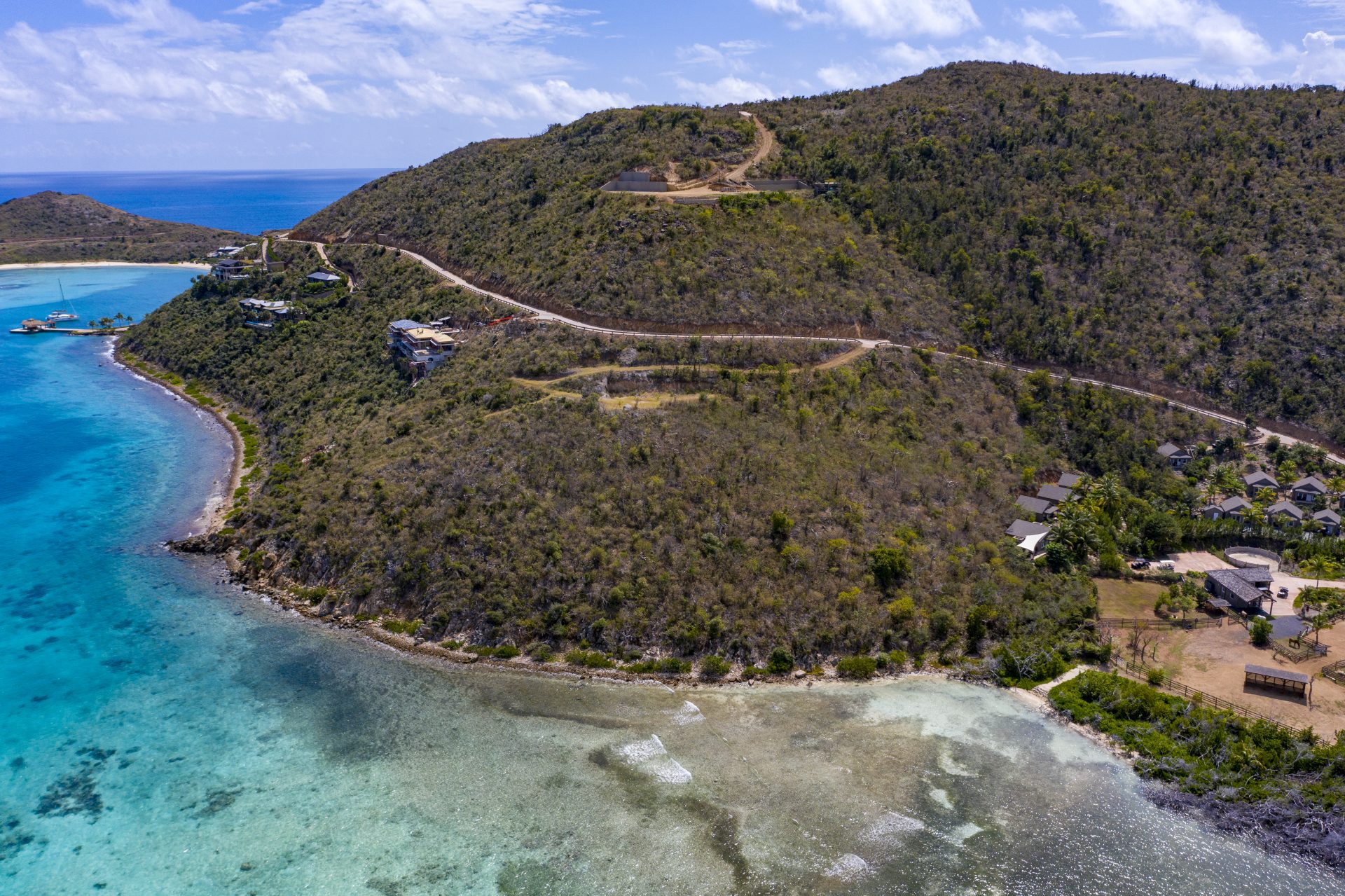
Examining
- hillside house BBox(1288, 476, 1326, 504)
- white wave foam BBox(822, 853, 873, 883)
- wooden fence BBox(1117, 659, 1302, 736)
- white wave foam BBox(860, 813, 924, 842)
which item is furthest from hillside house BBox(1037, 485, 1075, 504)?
white wave foam BBox(822, 853, 873, 883)

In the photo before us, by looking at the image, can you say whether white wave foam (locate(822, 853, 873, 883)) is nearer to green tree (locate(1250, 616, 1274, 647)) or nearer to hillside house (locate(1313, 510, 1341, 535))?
green tree (locate(1250, 616, 1274, 647))

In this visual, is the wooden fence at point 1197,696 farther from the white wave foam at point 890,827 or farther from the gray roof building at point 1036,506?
the white wave foam at point 890,827

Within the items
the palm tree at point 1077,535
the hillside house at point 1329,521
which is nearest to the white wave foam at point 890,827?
the palm tree at point 1077,535

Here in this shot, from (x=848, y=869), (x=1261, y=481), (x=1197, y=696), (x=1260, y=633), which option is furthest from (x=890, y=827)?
(x=1261, y=481)

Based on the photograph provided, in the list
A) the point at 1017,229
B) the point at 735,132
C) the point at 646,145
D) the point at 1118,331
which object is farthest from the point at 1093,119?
the point at 646,145

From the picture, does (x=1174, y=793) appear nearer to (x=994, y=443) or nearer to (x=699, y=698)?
(x=699, y=698)
